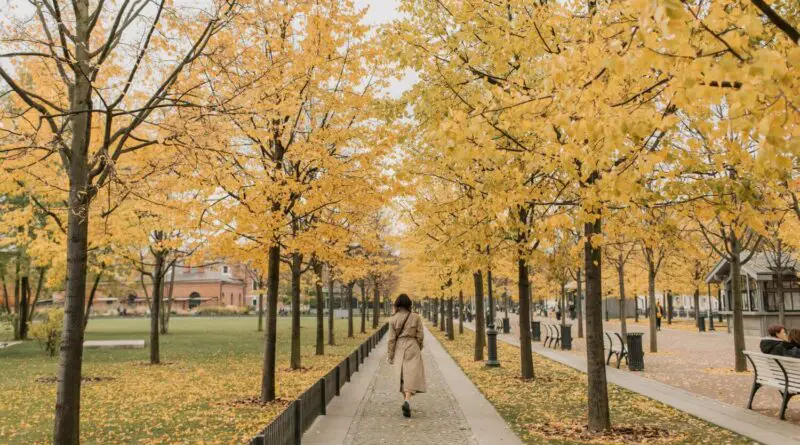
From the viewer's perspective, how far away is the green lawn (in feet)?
28.9

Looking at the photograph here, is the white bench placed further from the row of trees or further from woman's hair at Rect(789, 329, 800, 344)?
woman's hair at Rect(789, 329, 800, 344)

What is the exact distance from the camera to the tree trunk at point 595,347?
26.9ft

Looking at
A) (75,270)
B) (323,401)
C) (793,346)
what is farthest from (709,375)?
(75,270)

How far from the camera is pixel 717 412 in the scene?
9.70m

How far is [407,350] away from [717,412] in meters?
5.28

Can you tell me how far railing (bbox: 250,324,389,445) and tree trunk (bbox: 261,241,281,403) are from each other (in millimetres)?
1138

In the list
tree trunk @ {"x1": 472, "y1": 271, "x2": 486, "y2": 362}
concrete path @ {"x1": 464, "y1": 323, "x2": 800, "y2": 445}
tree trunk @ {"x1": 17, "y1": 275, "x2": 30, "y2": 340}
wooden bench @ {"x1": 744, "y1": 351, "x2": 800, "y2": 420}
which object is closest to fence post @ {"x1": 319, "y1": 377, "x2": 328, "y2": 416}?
concrete path @ {"x1": 464, "y1": 323, "x2": 800, "y2": 445}

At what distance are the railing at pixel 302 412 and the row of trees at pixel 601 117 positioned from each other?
3134 mm

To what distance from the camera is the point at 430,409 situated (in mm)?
10445

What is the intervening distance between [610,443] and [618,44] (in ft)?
19.0

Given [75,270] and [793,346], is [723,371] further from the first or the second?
[75,270]

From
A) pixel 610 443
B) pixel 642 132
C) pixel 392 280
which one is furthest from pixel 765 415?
pixel 392 280

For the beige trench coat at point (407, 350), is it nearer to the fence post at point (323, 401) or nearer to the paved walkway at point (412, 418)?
the paved walkway at point (412, 418)

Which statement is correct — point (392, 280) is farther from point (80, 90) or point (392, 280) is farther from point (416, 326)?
point (80, 90)
